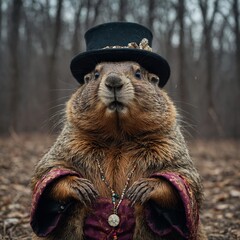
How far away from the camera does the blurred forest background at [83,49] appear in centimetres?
1469

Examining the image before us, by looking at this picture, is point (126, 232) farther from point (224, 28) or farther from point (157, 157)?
point (224, 28)

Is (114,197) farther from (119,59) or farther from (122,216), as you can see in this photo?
(119,59)

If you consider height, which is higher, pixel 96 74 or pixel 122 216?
pixel 96 74

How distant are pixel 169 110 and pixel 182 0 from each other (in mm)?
11242

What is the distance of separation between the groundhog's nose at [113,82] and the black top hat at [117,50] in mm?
462

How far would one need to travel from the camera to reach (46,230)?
9.98 feet

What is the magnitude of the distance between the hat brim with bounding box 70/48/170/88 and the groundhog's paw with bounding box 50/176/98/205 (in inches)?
40.3

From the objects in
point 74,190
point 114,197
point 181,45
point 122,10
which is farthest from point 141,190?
point 181,45

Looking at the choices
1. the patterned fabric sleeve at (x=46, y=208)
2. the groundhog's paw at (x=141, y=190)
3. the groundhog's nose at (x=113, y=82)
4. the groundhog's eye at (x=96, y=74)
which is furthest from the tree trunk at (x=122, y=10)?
the groundhog's paw at (x=141, y=190)

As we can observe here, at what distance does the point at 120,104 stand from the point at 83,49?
15680mm

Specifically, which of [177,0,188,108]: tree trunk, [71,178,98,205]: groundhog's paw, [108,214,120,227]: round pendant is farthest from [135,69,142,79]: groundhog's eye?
Answer: [177,0,188,108]: tree trunk

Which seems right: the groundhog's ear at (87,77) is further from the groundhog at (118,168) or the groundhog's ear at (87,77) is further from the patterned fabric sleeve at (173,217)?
the patterned fabric sleeve at (173,217)

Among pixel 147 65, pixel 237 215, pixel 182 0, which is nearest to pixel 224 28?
pixel 182 0

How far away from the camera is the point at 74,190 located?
9.51 feet
